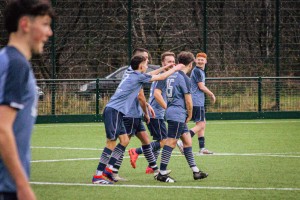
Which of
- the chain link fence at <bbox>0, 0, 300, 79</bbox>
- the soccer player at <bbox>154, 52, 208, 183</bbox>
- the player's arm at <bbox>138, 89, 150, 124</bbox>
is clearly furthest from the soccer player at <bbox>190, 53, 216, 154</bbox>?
the chain link fence at <bbox>0, 0, 300, 79</bbox>

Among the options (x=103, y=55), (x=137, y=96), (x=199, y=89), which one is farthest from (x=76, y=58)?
(x=137, y=96)

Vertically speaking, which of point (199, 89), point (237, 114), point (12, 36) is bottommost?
point (237, 114)

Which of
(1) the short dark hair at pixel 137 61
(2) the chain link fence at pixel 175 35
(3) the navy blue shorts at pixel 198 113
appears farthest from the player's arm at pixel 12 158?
(2) the chain link fence at pixel 175 35

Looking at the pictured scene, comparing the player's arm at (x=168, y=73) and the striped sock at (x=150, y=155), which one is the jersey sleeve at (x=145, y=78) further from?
the striped sock at (x=150, y=155)

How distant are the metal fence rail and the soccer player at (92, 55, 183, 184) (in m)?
12.3

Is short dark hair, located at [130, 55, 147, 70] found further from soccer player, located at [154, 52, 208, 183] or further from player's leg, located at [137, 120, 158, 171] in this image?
player's leg, located at [137, 120, 158, 171]

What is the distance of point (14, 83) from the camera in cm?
370

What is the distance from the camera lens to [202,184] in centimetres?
1000

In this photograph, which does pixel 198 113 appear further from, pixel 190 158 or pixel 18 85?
pixel 18 85

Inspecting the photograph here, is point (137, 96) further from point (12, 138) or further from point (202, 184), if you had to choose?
point (12, 138)

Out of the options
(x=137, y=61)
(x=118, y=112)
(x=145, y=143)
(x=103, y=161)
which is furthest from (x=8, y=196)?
(x=145, y=143)

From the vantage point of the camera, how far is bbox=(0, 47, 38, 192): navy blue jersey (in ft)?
12.1

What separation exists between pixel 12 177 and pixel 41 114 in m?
19.2

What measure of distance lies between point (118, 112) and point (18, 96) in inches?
256
